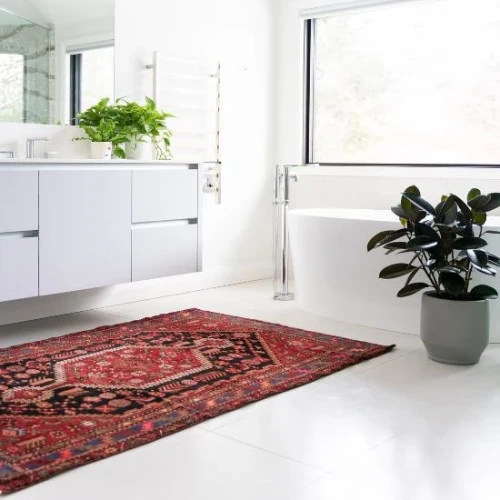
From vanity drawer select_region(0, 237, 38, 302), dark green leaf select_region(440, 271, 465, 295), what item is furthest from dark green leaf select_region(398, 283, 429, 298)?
vanity drawer select_region(0, 237, 38, 302)

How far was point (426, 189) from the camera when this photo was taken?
5344mm

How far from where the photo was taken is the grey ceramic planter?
3.49 metres

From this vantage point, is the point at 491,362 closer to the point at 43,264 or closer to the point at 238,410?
the point at 238,410

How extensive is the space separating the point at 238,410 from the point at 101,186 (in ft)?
5.63

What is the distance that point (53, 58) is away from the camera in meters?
4.47

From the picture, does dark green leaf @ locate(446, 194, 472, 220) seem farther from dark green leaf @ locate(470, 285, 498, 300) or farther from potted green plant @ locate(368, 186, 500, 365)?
dark green leaf @ locate(470, 285, 498, 300)

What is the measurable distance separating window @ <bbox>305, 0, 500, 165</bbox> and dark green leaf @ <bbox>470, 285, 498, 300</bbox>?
200 centimetres

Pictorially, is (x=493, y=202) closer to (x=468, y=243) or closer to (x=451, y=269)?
(x=468, y=243)

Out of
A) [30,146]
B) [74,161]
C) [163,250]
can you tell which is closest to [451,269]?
[163,250]

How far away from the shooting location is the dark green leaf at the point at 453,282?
3.41m

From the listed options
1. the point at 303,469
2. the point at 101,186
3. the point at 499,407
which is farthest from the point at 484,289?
the point at 101,186

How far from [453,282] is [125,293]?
7.79 ft

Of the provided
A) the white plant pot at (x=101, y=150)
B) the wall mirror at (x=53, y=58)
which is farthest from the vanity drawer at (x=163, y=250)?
the wall mirror at (x=53, y=58)

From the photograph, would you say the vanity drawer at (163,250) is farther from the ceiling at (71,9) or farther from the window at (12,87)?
Result: the ceiling at (71,9)
